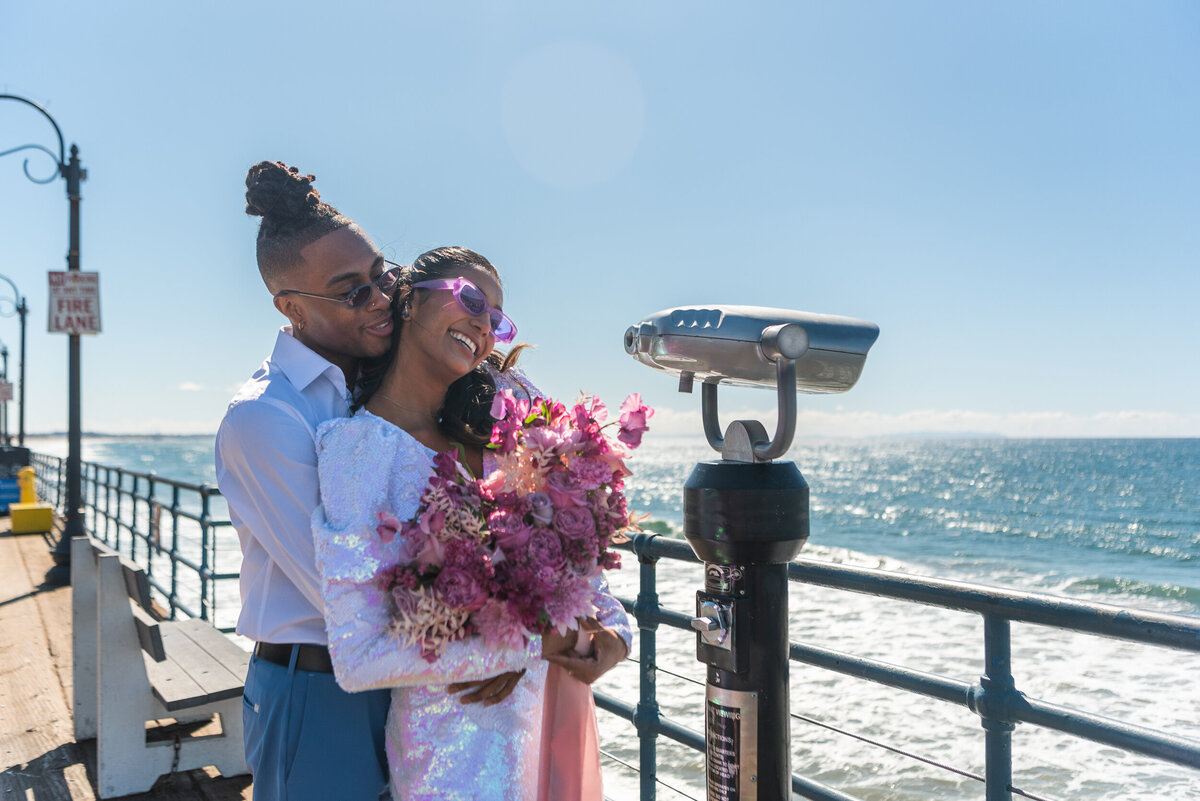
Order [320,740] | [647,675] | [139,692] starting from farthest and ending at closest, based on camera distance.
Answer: [139,692]
[647,675]
[320,740]

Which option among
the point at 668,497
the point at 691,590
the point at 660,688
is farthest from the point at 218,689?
the point at 668,497

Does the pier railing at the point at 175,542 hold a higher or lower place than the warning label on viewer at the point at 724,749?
lower

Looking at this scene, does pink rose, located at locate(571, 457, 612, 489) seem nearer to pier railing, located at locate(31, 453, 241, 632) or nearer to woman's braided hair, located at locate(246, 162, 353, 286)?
woman's braided hair, located at locate(246, 162, 353, 286)

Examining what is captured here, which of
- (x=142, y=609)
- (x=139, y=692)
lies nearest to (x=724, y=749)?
(x=142, y=609)

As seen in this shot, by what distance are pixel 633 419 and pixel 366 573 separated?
0.51m

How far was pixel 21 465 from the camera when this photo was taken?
16109mm

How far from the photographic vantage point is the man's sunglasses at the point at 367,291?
174 centimetres

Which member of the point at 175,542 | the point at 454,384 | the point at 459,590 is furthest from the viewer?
the point at 175,542

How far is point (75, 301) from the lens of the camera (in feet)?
26.4

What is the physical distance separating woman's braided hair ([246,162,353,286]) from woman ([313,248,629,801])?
0.77 ft

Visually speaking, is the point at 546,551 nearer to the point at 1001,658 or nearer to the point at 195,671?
the point at 1001,658

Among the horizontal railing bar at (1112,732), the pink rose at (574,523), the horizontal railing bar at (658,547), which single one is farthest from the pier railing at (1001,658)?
the pink rose at (574,523)

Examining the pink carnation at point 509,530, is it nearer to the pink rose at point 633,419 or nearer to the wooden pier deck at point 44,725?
the pink rose at point 633,419

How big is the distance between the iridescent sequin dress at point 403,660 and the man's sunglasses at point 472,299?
0.88 ft
